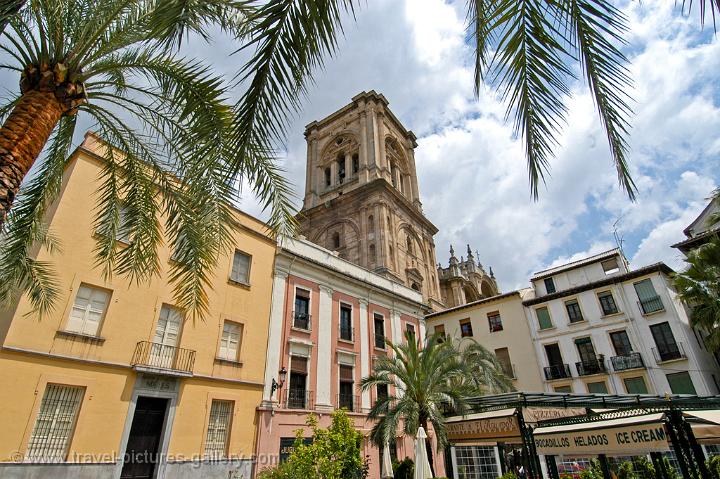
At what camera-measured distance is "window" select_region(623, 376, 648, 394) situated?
20.9 metres

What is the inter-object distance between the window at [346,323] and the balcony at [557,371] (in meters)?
12.8

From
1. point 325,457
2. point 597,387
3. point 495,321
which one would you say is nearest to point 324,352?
point 325,457

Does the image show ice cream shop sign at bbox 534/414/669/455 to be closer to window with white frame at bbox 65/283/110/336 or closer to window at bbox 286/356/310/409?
window at bbox 286/356/310/409

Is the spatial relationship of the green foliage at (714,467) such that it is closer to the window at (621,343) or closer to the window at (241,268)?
the window at (621,343)

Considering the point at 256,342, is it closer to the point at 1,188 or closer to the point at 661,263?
the point at 1,188

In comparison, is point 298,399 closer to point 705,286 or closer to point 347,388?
point 347,388

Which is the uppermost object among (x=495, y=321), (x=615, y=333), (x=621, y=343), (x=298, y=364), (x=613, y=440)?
(x=495, y=321)

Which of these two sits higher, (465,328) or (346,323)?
(465,328)

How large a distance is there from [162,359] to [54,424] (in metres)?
3.19

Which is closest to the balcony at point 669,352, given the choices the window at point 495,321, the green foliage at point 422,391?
the window at point 495,321

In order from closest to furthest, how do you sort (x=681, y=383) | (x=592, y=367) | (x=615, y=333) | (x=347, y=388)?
(x=347, y=388), (x=681, y=383), (x=592, y=367), (x=615, y=333)

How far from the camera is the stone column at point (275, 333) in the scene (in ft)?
51.9

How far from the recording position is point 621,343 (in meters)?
22.3

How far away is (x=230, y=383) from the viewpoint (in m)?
14.6
